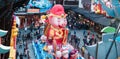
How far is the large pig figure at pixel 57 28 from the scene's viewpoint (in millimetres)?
11680

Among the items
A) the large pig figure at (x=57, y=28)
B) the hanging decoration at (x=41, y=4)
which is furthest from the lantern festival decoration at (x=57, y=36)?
the hanging decoration at (x=41, y=4)

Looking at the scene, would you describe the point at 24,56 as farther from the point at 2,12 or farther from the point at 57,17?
the point at 2,12

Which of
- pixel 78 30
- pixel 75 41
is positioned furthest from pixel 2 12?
pixel 78 30

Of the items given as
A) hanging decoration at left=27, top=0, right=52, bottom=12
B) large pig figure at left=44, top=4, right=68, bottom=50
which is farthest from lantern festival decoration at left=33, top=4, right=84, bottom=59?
hanging decoration at left=27, top=0, right=52, bottom=12

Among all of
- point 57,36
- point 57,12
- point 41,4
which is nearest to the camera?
point 57,36

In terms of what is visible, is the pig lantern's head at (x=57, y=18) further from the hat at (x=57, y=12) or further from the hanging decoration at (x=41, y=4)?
the hanging decoration at (x=41, y=4)

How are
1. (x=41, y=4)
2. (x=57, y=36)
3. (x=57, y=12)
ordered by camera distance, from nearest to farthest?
(x=57, y=36), (x=57, y=12), (x=41, y=4)

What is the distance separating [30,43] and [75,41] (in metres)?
3.21

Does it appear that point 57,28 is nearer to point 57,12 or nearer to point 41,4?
point 57,12

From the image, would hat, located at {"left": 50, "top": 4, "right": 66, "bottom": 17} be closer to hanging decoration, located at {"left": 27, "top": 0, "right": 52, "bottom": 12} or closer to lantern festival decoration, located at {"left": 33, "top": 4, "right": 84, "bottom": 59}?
lantern festival decoration, located at {"left": 33, "top": 4, "right": 84, "bottom": 59}

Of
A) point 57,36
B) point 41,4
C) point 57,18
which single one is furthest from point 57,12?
point 41,4

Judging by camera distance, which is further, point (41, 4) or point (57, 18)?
point (41, 4)

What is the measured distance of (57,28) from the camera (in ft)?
38.6

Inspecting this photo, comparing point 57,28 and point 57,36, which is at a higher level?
point 57,28
